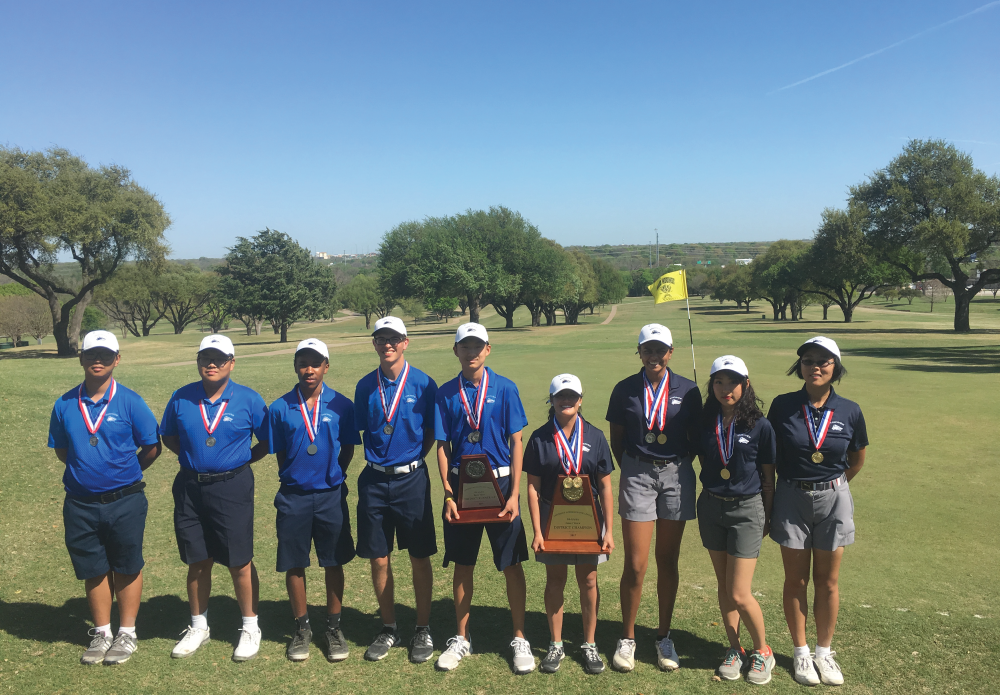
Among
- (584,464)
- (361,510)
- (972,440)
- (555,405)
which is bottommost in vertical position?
(972,440)

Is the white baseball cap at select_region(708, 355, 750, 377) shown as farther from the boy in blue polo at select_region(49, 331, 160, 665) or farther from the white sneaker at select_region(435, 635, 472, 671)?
the boy in blue polo at select_region(49, 331, 160, 665)

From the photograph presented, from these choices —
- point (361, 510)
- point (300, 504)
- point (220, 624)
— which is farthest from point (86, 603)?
point (361, 510)

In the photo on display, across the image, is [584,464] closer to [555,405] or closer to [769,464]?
[555,405]

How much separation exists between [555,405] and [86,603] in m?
4.55

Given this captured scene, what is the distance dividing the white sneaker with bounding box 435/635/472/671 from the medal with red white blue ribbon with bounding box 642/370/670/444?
1.98m

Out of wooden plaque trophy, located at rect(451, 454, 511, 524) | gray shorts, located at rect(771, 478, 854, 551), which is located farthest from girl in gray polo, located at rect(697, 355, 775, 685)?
wooden plaque trophy, located at rect(451, 454, 511, 524)

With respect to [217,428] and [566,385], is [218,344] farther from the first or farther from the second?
[566,385]

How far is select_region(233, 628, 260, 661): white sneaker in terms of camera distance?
184 inches

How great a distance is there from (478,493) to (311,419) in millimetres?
1356

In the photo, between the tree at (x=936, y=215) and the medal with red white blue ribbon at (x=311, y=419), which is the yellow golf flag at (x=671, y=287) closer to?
the medal with red white blue ribbon at (x=311, y=419)

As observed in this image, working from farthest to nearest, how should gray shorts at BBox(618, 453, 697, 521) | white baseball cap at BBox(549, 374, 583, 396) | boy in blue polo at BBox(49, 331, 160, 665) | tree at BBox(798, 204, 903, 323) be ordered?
tree at BBox(798, 204, 903, 323) < boy in blue polo at BBox(49, 331, 160, 665) < gray shorts at BBox(618, 453, 697, 521) < white baseball cap at BBox(549, 374, 583, 396)

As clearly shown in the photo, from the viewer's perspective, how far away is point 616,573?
6.36 m

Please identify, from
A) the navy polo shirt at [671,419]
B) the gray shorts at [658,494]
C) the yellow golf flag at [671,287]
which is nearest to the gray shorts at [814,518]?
the gray shorts at [658,494]

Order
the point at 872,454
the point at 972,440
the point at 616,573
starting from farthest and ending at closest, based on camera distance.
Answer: the point at 972,440, the point at 872,454, the point at 616,573
